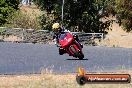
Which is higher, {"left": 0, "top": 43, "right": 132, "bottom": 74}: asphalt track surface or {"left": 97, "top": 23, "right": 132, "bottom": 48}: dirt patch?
{"left": 0, "top": 43, "right": 132, "bottom": 74}: asphalt track surface

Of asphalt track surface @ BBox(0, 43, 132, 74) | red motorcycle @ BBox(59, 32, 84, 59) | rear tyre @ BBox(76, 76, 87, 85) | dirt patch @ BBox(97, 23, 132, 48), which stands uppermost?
red motorcycle @ BBox(59, 32, 84, 59)

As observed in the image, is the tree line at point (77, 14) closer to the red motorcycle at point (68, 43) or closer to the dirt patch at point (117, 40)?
the dirt patch at point (117, 40)

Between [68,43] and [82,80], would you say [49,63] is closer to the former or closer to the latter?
[68,43]

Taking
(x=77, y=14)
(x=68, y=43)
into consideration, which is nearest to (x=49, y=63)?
(x=68, y=43)

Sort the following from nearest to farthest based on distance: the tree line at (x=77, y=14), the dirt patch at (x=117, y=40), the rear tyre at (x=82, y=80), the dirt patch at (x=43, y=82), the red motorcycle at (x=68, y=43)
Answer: the rear tyre at (x=82, y=80) < the dirt patch at (x=43, y=82) < the red motorcycle at (x=68, y=43) < the dirt patch at (x=117, y=40) < the tree line at (x=77, y=14)

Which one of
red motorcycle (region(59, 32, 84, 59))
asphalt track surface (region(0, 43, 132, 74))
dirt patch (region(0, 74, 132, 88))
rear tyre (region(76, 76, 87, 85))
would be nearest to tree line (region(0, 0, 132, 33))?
asphalt track surface (region(0, 43, 132, 74))

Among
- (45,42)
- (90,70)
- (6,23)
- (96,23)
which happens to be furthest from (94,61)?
(6,23)

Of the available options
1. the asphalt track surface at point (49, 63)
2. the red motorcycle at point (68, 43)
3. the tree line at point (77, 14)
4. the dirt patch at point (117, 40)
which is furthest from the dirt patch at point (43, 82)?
the tree line at point (77, 14)

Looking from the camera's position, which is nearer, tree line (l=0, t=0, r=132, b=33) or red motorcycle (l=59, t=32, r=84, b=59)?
red motorcycle (l=59, t=32, r=84, b=59)

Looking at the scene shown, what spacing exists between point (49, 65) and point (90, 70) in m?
2.43

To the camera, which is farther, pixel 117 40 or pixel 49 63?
pixel 117 40

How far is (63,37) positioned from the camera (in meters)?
18.1

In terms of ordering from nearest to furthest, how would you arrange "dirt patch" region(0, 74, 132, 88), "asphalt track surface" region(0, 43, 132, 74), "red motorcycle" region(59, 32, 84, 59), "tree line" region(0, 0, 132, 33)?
"dirt patch" region(0, 74, 132, 88), "red motorcycle" region(59, 32, 84, 59), "asphalt track surface" region(0, 43, 132, 74), "tree line" region(0, 0, 132, 33)

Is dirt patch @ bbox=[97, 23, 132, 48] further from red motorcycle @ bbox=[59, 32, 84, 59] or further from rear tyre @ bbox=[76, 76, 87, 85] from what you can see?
rear tyre @ bbox=[76, 76, 87, 85]
